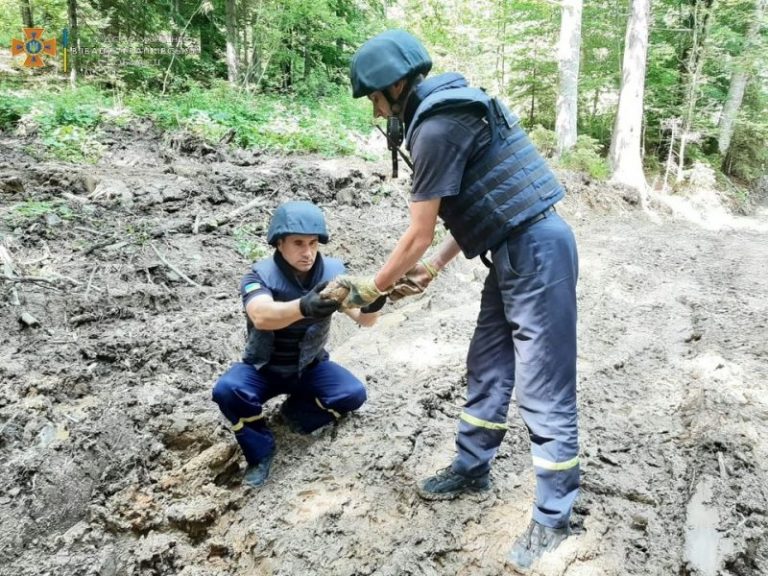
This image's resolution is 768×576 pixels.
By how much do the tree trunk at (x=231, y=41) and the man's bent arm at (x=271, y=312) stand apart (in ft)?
38.4

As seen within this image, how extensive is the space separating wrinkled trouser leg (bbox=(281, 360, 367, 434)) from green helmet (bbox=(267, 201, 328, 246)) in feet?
2.81

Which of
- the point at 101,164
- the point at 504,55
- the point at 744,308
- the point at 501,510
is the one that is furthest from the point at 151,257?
the point at 504,55

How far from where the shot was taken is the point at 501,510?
7.85 feet

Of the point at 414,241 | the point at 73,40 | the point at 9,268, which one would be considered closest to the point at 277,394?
the point at 414,241

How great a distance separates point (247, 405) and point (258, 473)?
40 centimetres

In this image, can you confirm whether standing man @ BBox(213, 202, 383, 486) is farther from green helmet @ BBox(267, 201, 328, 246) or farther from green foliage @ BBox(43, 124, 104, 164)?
green foliage @ BBox(43, 124, 104, 164)

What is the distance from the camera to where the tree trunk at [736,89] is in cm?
1161

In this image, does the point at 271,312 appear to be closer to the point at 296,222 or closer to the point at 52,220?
the point at 296,222

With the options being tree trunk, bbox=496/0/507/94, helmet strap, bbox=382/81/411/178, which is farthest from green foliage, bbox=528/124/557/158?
helmet strap, bbox=382/81/411/178

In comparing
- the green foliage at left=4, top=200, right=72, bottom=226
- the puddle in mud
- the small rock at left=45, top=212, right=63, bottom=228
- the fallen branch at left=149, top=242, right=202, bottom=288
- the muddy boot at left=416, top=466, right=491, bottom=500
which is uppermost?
the green foliage at left=4, top=200, right=72, bottom=226

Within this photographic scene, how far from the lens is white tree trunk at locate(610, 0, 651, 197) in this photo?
10250 millimetres

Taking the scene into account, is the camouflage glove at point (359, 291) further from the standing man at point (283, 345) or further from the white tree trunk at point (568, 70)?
the white tree trunk at point (568, 70)

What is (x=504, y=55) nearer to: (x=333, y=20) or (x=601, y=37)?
(x=601, y=37)

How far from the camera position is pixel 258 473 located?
2.76 metres
